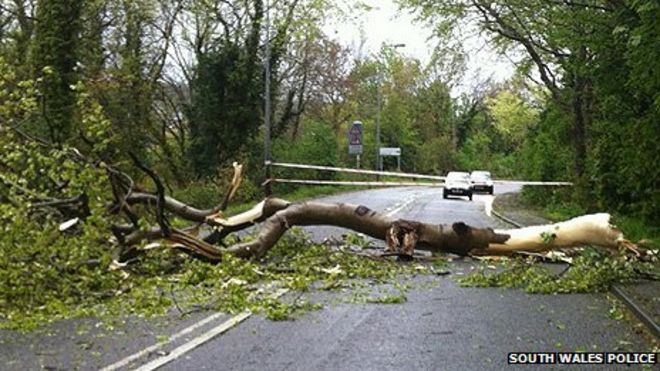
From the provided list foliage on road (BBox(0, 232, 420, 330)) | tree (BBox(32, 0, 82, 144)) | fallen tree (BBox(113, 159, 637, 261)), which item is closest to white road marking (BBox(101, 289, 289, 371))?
foliage on road (BBox(0, 232, 420, 330))

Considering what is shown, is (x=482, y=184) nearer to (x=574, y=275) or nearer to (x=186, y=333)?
(x=574, y=275)

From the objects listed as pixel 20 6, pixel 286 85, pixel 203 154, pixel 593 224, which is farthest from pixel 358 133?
pixel 593 224

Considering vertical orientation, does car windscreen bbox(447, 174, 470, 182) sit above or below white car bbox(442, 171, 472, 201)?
above

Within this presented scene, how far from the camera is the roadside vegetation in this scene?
959 cm

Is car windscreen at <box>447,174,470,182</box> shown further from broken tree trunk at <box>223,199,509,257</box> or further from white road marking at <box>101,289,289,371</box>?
Answer: white road marking at <box>101,289,289,371</box>

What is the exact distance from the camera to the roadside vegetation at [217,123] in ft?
31.5

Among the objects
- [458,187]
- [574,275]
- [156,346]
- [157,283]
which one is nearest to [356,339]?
[156,346]

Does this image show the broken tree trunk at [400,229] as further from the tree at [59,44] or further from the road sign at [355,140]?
the road sign at [355,140]

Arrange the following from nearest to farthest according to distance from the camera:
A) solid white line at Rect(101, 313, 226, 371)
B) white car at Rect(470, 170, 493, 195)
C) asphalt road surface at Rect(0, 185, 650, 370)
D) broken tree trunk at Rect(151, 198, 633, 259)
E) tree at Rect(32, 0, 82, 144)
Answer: solid white line at Rect(101, 313, 226, 371), asphalt road surface at Rect(0, 185, 650, 370), broken tree trunk at Rect(151, 198, 633, 259), tree at Rect(32, 0, 82, 144), white car at Rect(470, 170, 493, 195)

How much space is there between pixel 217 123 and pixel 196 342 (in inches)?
1076

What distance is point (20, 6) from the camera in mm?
30000

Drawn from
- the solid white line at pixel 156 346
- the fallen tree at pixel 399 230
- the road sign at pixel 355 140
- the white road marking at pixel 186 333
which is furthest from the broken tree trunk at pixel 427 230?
the road sign at pixel 355 140

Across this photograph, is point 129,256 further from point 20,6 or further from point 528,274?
point 20,6

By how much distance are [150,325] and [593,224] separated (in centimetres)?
750
